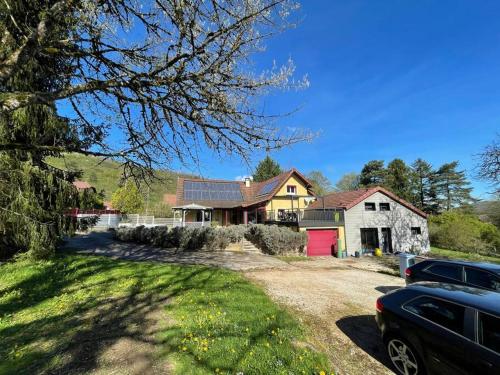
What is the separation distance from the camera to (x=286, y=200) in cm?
2647

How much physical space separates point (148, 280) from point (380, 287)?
8088 millimetres

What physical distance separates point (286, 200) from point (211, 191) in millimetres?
8580

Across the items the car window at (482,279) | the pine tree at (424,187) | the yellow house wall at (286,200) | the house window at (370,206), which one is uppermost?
A: the pine tree at (424,187)

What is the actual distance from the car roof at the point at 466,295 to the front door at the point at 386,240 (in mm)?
20281

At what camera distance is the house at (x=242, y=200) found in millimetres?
25453

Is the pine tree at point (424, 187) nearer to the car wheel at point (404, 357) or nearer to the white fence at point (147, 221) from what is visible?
the white fence at point (147, 221)

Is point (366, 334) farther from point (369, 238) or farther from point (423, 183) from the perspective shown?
point (423, 183)

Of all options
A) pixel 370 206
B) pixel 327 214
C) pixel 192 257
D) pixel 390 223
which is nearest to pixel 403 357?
pixel 192 257

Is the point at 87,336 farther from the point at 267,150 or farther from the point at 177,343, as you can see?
the point at 267,150

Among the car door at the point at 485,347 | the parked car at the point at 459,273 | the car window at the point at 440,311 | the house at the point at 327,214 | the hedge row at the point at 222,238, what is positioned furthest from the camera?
the house at the point at 327,214

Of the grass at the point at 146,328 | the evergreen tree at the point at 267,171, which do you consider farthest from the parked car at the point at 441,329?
the evergreen tree at the point at 267,171

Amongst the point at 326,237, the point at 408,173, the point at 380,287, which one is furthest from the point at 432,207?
the point at 380,287

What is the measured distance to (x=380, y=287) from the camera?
9766 mm

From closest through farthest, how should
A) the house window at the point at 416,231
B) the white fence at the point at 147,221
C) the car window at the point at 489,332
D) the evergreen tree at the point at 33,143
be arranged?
the car window at the point at 489,332, the evergreen tree at the point at 33,143, the house window at the point at 416,231, the white fence at the point at 147,221
